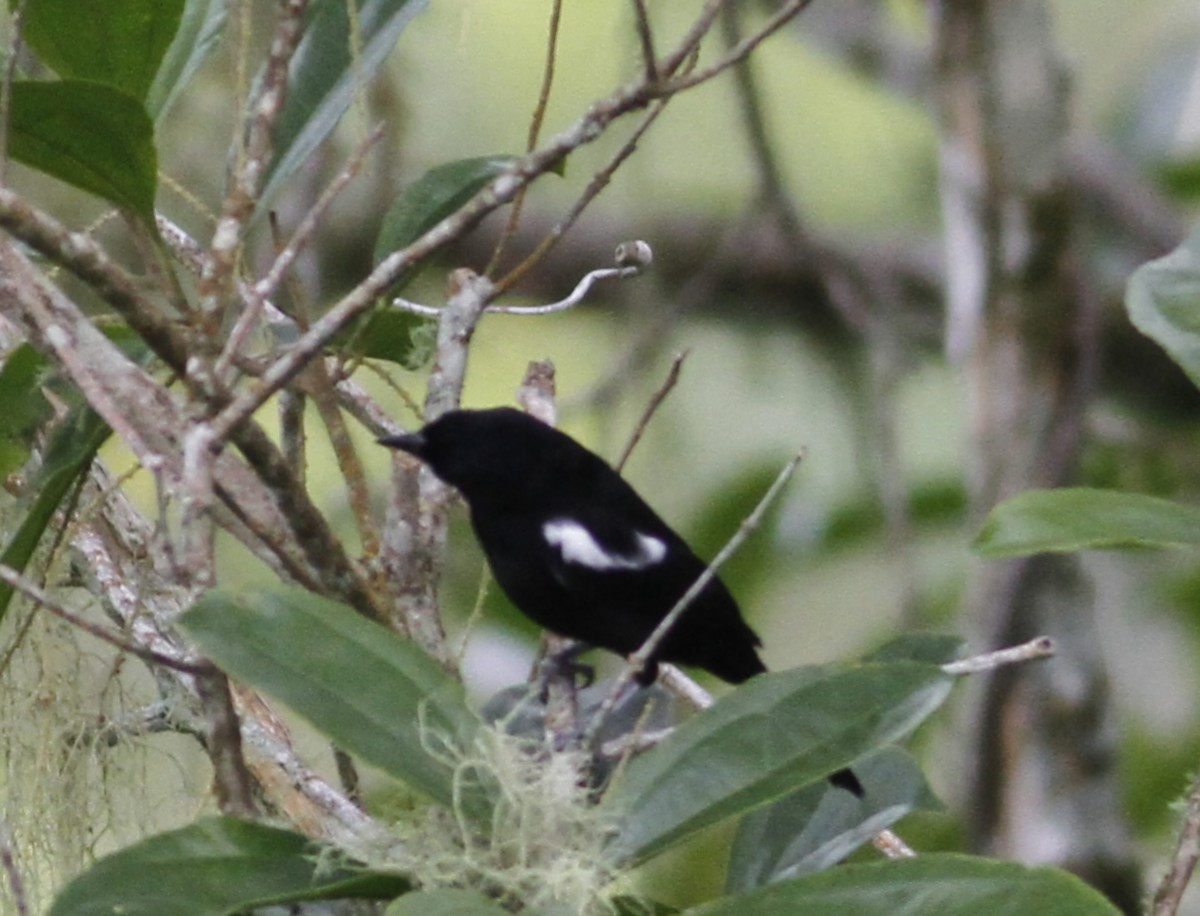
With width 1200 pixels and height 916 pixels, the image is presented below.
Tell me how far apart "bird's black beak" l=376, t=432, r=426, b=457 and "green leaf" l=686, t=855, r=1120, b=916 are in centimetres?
50

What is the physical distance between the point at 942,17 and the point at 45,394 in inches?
51.2

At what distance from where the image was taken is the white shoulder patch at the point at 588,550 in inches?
55.2

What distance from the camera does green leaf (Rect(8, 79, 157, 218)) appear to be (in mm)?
800

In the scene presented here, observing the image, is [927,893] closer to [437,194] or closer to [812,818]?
[812,818]

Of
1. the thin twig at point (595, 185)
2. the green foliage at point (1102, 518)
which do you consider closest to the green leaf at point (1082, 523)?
the green foliage at point (1102, 518)

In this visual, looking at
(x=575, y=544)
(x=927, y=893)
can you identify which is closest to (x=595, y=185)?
(x=927, y=893)

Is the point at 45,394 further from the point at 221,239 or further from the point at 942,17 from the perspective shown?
the point at 942,17

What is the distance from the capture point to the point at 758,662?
1578 mm

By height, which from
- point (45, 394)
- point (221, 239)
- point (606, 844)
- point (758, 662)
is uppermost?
point (221, 239)

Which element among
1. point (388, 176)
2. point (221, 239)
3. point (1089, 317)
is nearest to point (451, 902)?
point (221, 239)

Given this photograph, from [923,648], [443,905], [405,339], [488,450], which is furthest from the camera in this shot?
[488,450]

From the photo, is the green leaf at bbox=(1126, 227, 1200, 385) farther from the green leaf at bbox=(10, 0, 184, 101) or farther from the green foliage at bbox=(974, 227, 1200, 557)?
the green leaf at bbox=(10, 0, 184, 101)

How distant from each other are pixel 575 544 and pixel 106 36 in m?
0.68

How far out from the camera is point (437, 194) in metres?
0.96
